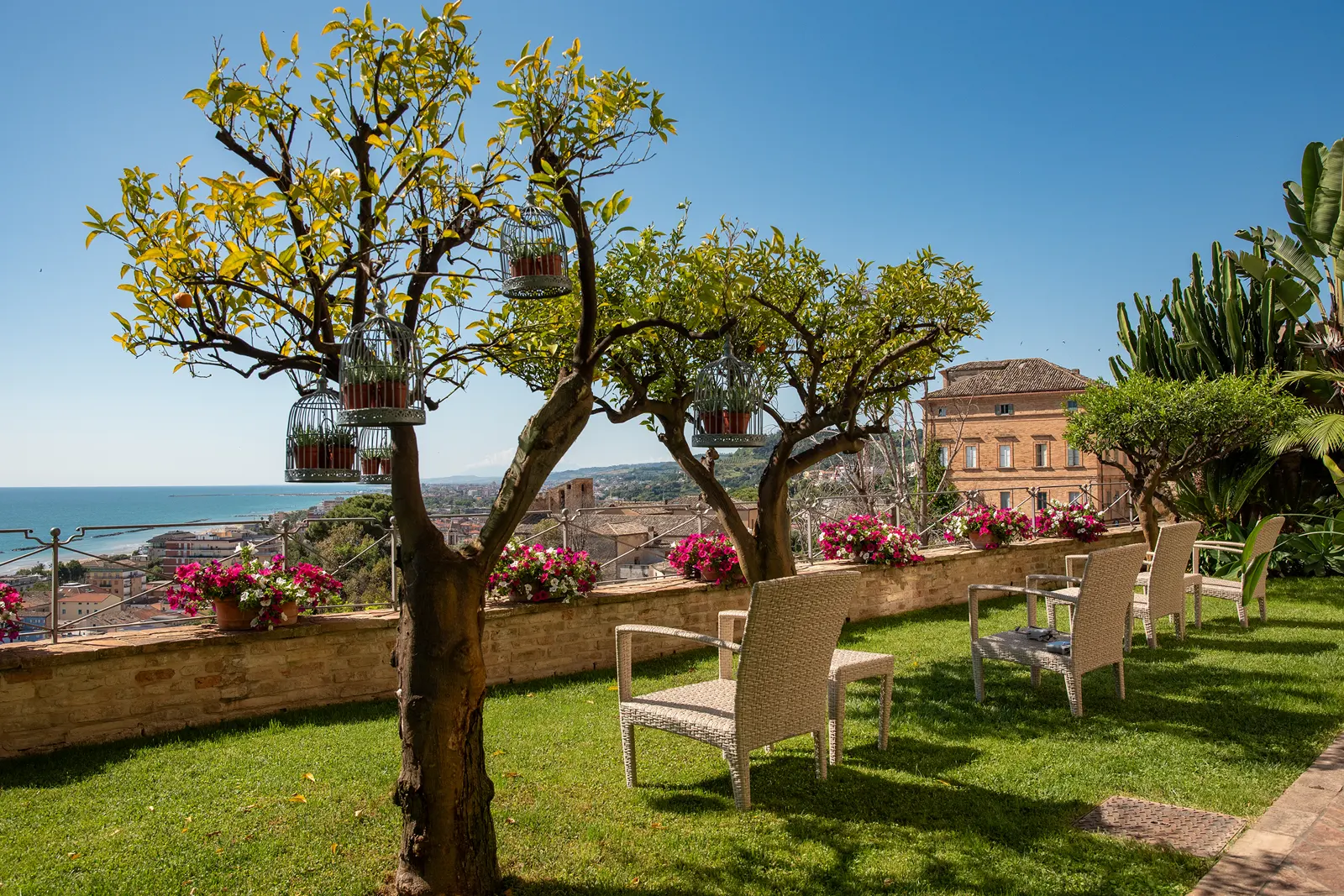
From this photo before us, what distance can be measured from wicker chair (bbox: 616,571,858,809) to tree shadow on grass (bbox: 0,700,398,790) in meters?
2.45

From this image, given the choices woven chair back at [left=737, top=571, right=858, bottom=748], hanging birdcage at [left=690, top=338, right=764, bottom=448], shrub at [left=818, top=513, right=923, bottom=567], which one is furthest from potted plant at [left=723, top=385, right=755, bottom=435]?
shrub at [left=818, top=513, right=923, bottom=567]

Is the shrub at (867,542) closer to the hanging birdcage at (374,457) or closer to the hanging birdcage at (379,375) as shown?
the hanging birdcage at (374,457)

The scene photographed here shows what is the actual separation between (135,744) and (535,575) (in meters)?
2.87

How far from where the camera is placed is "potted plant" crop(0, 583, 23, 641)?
5.03 m

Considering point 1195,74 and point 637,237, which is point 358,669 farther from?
point 1195,74

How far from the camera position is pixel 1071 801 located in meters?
3.83

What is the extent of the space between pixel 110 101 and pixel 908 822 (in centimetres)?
651

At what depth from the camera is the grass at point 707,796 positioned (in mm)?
3164

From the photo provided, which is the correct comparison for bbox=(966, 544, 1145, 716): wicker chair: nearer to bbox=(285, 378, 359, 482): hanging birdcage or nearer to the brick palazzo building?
bbox=(285, 378, 359, 482): hanging birdcage

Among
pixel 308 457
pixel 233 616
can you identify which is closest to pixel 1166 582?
pixel 308 457

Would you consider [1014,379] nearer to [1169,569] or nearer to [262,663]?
[1169,569]

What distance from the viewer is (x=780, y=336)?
6.10m

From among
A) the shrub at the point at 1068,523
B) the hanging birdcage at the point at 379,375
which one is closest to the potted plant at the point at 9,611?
the hanging birdcage at the point at 379,375

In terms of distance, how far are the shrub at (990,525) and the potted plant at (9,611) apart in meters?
9.68
